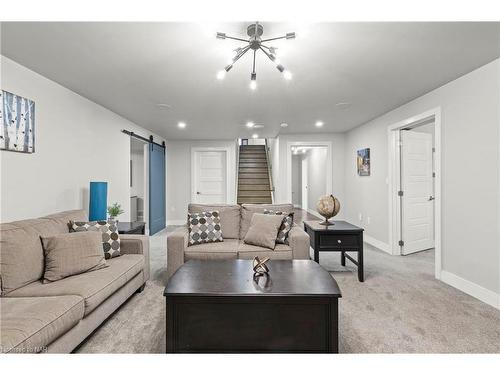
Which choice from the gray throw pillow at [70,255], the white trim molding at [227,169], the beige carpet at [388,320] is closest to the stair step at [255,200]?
the white trim molding at [227,169]

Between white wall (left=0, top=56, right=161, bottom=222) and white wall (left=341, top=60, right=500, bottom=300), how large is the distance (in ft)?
14.7

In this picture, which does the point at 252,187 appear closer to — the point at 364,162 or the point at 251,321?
the point at 364,162

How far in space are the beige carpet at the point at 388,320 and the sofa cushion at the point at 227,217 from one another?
37.0 inches

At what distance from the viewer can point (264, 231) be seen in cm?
288

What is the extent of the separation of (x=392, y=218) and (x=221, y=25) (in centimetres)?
375

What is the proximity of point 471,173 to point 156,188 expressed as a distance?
544 cm

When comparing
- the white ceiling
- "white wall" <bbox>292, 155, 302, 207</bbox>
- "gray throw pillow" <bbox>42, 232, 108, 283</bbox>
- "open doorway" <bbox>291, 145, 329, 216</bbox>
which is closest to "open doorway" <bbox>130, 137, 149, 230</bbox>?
the white ceiling

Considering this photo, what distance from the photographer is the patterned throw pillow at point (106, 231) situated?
7.86 ft

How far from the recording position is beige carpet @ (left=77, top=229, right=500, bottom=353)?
1.75 m

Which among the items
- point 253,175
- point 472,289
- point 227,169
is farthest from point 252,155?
point 472,289

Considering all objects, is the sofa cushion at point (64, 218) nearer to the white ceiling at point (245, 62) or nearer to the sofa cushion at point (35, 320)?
the sofa cushion at point (35, 320)

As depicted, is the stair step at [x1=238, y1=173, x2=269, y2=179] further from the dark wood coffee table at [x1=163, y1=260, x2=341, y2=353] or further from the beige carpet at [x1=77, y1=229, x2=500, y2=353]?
the dark wood coffee table at [x1=163, y1=260, x2=341, y2=353]

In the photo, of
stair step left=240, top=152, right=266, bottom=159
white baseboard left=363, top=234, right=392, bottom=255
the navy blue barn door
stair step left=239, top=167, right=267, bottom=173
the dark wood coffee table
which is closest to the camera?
the dark wood coffee table

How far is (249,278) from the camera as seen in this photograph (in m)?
1.83
